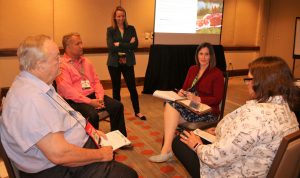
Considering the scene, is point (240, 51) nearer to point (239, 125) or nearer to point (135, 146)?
point (135, 146)

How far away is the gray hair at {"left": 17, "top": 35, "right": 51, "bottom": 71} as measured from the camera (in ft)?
4.88

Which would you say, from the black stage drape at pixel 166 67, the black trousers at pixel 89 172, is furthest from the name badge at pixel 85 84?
the black stage drape at pixel 166 67

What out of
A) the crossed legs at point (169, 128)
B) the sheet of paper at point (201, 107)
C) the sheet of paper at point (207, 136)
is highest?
the sheet of paper at point (201, 107)

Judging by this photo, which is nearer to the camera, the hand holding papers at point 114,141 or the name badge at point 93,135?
the name badge at point 93,135

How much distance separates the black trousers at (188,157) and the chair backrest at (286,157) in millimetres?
478

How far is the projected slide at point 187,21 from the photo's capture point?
5609 millimetres

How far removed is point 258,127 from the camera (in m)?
1.36

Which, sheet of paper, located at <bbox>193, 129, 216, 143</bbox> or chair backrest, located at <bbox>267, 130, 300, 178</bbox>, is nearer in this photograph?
chair backrest, located at <bbox>267, 130, 300, 178</bbox>

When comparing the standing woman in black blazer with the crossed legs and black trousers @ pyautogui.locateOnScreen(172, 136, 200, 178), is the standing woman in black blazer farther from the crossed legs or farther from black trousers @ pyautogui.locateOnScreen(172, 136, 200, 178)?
black trousers @ pyautogui.locateOnScreen(172, 136, 200, 178)

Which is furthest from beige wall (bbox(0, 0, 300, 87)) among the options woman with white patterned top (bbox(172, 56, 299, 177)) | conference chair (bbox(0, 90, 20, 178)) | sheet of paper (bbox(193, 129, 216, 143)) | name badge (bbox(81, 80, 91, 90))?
woman with white patterned top (bbox(172, 56, 299, 177))

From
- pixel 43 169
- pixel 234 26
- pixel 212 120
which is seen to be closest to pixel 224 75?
pixel 212 120

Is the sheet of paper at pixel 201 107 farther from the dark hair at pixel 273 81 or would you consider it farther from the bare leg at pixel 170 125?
the dark hair at pixel 273 81

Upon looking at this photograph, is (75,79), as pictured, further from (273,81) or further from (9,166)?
(273,81)

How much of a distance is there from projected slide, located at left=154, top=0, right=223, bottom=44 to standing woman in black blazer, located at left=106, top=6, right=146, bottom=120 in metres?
1.67
